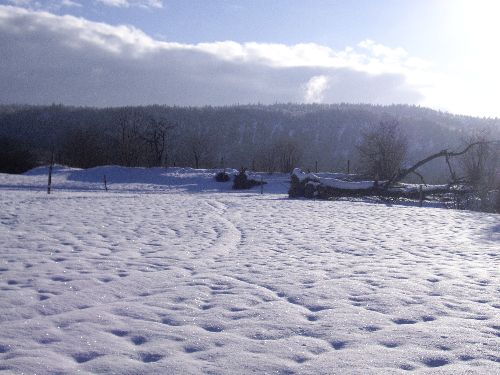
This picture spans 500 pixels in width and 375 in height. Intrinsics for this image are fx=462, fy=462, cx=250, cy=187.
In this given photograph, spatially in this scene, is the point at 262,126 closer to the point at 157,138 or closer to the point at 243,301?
the point at 157,138

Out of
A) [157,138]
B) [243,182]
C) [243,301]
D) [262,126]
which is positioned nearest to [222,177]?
[243,182]

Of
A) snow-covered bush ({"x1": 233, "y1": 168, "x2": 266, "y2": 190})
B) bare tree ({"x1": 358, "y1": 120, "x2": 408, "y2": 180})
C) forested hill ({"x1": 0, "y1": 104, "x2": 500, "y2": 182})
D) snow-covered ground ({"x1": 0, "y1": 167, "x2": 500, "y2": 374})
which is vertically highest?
forested hill ({"x1": 0, "y1": 104, "x2": 500, "y2": 182})

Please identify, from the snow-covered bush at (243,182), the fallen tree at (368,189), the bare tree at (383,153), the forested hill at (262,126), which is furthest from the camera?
the forested hill at (262,126)

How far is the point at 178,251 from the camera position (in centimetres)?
855

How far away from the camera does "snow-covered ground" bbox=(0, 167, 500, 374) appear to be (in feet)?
12.0

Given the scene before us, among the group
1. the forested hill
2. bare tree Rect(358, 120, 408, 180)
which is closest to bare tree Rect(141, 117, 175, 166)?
bare tree Rect(358, 120, 408, 180)

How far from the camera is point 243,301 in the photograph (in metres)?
5.31

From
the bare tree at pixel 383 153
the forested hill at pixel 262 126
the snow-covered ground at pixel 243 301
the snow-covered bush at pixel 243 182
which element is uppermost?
the forested hill at pixel 262 126

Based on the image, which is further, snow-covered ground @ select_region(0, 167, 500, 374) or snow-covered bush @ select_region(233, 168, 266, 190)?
snow-covered bush @ select_region(233, 168, 266, 190)

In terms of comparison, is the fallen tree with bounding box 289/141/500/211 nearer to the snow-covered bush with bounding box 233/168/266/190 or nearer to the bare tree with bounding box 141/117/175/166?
the snow-covered bush with bounding box 233/168/266/190

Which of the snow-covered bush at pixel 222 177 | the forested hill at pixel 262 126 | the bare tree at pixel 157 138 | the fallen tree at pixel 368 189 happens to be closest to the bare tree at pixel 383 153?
the snow-covered bush at pixel 222 177

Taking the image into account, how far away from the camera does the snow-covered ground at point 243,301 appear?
12.0 ft

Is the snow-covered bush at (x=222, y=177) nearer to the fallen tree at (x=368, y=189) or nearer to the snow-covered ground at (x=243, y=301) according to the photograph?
the fallen tree at (x=368, y=189)

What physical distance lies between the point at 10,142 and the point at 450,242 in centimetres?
8162
